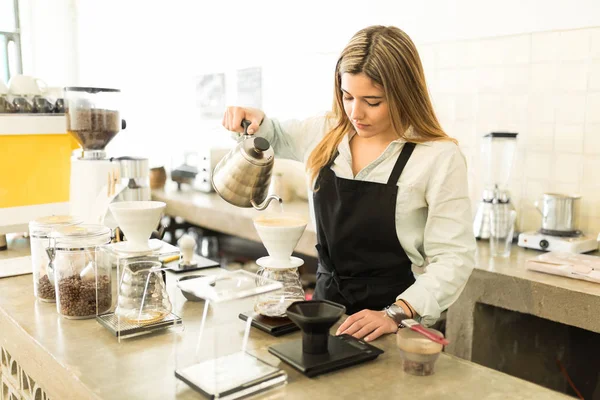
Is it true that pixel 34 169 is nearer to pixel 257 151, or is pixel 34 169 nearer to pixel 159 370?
pixel 257 151

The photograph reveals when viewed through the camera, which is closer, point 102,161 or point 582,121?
point 102,161

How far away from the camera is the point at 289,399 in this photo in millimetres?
1228

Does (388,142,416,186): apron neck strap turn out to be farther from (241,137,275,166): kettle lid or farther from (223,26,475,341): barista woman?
(241,137,275,166): kettle lid

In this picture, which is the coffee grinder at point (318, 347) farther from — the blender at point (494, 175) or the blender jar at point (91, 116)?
the blender at point (494, 175)

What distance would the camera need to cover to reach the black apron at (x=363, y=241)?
1842mm

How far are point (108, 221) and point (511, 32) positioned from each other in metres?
2.07

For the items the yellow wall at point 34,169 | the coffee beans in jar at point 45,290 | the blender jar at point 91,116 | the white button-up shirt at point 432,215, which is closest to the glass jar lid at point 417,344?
the white button-up shirt at point 432,215

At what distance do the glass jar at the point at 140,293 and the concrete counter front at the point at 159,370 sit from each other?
0.21 ft

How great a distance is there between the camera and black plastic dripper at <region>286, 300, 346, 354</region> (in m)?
1.33

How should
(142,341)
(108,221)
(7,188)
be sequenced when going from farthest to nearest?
(7,188), (108,221), (142,341)

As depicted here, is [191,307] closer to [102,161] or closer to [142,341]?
[142,341]

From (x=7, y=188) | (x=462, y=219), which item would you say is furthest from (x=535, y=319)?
(x=7, y=188)

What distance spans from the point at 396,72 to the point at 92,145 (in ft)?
4.72

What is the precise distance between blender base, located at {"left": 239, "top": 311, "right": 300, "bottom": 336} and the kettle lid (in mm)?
420
